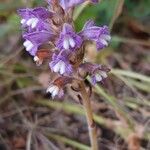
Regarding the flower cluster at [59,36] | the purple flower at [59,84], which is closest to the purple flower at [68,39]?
the flower cluster at [59,36]

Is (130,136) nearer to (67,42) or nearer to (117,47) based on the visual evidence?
(117,47)

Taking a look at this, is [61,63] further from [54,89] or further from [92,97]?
[92,97]

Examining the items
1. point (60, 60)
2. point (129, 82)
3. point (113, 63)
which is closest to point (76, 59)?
point (60, 60)

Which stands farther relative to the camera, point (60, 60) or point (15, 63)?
point (15, 63)

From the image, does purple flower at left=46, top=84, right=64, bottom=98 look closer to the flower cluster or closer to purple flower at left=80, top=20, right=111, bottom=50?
the flower cluster

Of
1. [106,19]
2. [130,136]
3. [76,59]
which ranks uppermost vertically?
[76,59]

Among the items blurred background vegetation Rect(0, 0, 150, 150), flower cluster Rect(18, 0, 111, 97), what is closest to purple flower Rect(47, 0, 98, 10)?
flower cluster Rect(18, 0, 111, 97)

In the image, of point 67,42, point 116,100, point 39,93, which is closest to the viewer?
point 67,42

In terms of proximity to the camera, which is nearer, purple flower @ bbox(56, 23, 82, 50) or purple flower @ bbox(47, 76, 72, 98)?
purple flower @ bbox(56, 23, 82, 50)
